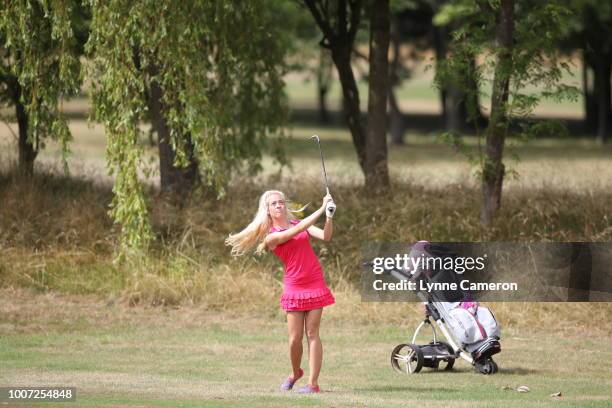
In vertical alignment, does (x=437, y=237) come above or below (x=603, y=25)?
below

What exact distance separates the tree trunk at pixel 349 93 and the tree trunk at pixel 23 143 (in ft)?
18.5

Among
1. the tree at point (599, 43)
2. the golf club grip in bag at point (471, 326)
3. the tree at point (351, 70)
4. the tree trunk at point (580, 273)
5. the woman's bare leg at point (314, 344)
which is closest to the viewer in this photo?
the woman's bare leg at point (314, 344)

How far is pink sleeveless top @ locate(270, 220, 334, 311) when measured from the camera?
8.96 metres

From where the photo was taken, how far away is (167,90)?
51.3ft

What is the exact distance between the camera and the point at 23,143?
60.6ft

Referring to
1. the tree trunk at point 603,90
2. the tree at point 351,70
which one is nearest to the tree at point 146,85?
the tree at point 351,70

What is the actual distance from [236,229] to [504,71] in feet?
14.9

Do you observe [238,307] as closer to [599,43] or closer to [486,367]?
[486,367]

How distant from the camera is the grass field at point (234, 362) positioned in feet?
29.5

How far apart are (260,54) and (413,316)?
21.8 ft

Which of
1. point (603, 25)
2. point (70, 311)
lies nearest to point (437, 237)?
point (70, 311)

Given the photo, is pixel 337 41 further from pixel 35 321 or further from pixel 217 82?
pixel 35 321

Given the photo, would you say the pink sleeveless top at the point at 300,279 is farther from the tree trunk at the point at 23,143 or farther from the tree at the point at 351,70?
the tree trunk at the point at 23,143

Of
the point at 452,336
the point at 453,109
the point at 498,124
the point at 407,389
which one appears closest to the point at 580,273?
the point at 498,124
